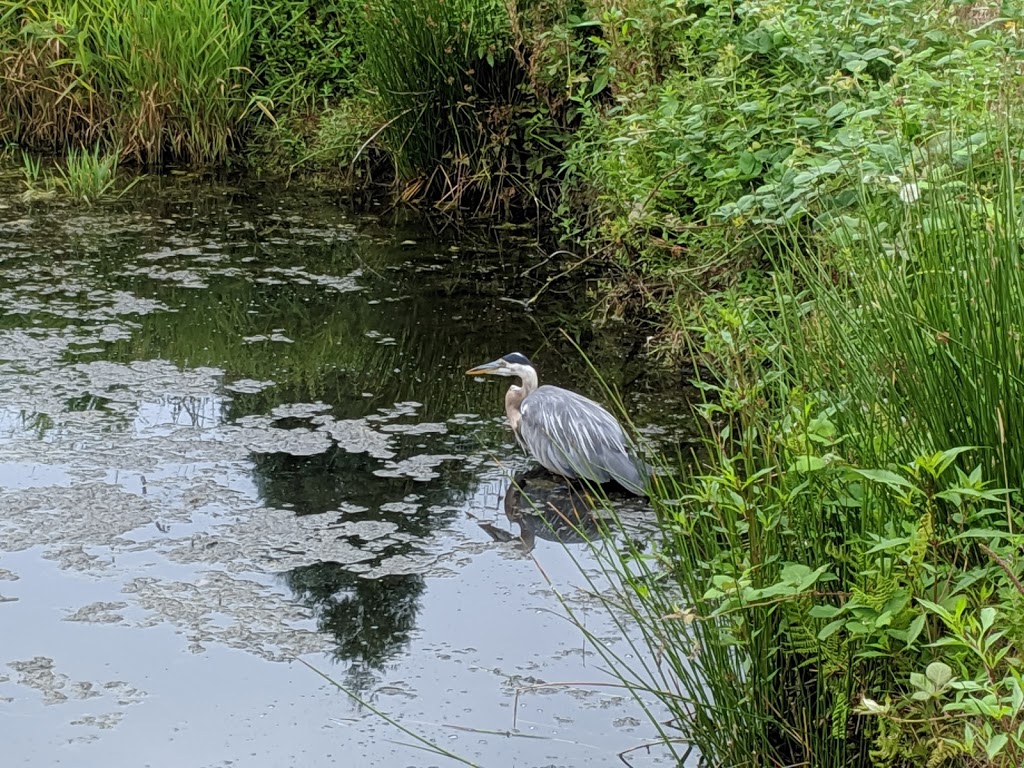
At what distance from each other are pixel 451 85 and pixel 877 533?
18.4 feet

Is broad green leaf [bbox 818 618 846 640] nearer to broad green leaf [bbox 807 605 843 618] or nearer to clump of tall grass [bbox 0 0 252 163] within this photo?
broad green leaf [bbox 807 605 843 618]

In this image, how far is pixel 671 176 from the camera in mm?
5254

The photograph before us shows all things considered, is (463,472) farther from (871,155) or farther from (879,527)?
(879,527)

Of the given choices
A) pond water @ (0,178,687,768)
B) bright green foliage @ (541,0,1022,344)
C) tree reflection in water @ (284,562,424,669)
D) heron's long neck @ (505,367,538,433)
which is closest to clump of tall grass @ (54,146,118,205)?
pond water @ (0,178,687,768)

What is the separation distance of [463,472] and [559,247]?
2.93 m

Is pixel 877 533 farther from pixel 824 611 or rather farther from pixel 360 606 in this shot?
pixel 360 606

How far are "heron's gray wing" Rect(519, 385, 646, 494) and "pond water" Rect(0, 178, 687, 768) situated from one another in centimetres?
18

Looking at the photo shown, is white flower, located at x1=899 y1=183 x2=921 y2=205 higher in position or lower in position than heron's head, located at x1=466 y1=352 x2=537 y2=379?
higher

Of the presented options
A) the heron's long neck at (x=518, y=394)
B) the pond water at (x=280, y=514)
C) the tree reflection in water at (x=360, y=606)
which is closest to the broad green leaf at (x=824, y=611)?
the pond water at (x=280, y=514)

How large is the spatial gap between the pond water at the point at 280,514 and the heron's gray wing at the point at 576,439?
0.18m

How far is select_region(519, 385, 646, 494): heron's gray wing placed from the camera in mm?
4527

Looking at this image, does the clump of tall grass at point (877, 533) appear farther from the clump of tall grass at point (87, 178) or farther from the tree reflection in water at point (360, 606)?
the clump of tall grass at point (87, 178)

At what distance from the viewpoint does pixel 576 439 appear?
4.55m

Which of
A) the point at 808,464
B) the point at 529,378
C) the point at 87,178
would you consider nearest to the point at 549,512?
the point at 529,378
